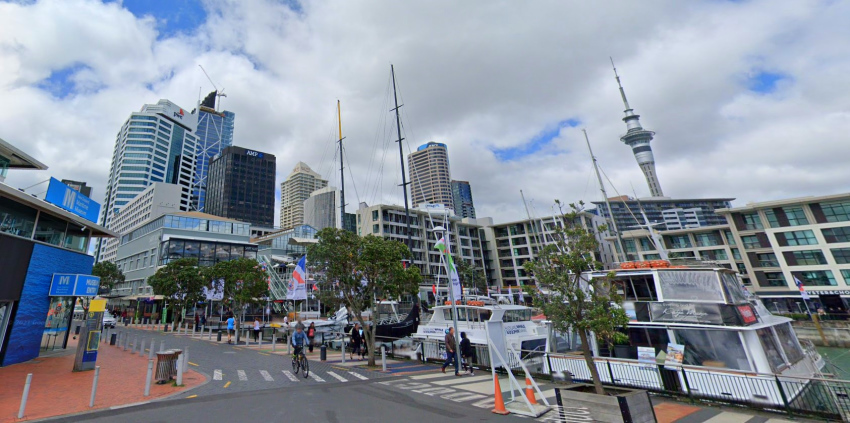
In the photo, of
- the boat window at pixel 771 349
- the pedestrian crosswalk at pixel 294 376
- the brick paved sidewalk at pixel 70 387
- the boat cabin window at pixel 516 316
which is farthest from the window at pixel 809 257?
the brick paved sidewalk at pixel 70 387

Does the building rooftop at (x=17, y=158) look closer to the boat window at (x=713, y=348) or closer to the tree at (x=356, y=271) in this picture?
the tree at (x=356, y=271)

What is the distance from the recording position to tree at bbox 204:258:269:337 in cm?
3116

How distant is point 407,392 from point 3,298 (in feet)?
60.6

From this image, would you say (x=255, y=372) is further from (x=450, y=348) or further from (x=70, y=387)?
(x=450, y=348)

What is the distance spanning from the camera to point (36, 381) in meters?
13.1

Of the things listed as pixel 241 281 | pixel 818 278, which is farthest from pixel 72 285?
pixel 818 278

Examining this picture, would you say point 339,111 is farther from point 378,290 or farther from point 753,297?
point 753,297

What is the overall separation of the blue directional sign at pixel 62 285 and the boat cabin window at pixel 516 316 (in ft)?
81.0

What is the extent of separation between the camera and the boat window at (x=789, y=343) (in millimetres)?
11695

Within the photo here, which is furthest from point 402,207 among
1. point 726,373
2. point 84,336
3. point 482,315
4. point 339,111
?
point 726,373

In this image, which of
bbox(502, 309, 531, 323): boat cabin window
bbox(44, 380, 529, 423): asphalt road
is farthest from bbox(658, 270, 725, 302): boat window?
bbox(502, 309, 531, 323): boat cabin window

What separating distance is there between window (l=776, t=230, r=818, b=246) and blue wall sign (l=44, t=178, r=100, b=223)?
78.2m

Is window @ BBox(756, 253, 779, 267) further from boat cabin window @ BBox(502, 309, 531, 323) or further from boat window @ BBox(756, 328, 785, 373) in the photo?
boat window @ BBox(756, 328, 785, 373)

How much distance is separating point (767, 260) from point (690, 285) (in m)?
61.6
